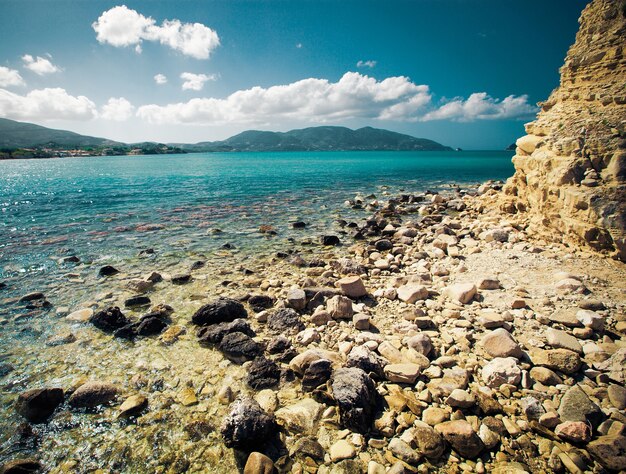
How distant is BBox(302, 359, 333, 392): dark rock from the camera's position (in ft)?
18.8

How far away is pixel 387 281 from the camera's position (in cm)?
1041

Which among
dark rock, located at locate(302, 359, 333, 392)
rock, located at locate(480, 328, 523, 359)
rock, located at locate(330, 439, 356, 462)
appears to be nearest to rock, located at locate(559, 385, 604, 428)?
rock, located at locate(480, 328, 523, 359)

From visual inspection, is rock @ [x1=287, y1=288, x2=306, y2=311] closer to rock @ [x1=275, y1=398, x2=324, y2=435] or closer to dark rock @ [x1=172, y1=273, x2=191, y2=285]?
rock @ [x1=275, y1=398, x2=324, y2=435]

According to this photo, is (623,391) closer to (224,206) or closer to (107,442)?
(107,442)

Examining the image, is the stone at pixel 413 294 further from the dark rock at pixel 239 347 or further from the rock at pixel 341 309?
the dark rock at pixel 239 347

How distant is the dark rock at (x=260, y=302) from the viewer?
9141 millimetres

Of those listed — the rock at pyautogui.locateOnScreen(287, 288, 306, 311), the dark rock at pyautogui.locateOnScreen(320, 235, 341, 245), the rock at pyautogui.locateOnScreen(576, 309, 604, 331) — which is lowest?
the rock at pyautogui.locateOnScreen(287, 288, 306, 311)

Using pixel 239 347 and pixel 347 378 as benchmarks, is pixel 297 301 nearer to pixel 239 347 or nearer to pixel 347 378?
pixel 239 347

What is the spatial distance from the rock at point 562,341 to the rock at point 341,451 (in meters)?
4.67

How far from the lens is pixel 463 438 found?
14.0ft

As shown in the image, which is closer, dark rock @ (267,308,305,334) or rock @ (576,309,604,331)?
rock @ (576,309,604,331)

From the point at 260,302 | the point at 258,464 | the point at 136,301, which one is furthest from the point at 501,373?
the point at 136,301

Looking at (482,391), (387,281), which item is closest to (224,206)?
(387,281)

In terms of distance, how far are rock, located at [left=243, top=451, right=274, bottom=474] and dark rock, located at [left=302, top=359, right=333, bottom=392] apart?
5.13ft
